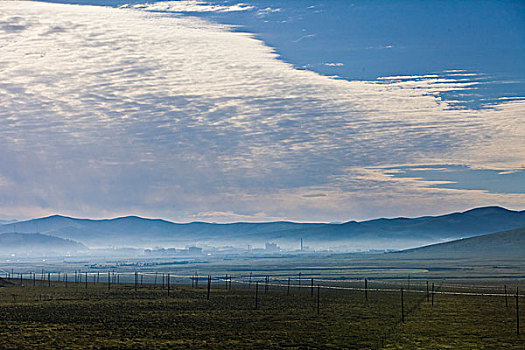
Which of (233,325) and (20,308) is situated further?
(20,308)

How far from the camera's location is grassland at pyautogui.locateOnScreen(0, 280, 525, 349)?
Result: 42.6m

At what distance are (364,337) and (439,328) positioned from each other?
28.3 feet

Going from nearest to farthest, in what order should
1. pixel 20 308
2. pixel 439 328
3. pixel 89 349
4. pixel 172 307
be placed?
pixel 89 349 → pixel 439 328 → pixel 20 308 → pixel 172 307

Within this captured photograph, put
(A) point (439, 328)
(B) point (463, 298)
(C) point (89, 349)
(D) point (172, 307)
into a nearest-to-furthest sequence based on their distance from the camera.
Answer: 1. (C) point (89, 349)
2. (A) point (439, 328)
3. (D) point (172, 307)
4. (B) point (463, 298)

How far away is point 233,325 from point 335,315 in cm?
1245

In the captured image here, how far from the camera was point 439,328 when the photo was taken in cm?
5134

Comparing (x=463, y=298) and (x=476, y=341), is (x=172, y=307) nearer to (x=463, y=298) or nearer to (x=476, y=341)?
(x=476, y=341)

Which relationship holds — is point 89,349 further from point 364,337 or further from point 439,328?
A: point 439,328

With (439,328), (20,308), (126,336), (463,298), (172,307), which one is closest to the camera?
(126,336)

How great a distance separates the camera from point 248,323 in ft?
173

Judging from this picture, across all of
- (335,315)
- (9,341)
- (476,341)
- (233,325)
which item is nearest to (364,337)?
(476,341)

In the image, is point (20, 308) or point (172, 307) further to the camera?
point (172, 307)

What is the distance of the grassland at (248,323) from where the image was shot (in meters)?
42.6

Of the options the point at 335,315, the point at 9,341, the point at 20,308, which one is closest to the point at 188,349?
the point at 9,341
